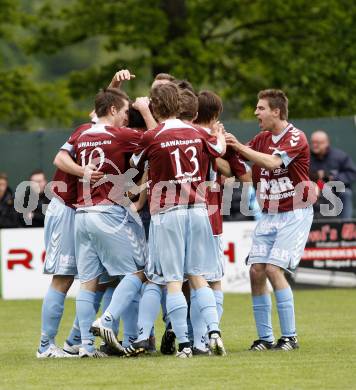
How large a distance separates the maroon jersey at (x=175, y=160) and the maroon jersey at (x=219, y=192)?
0.53 metres

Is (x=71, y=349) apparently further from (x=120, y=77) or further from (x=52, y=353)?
(x=120, y=77)

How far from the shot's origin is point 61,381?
8281 mm

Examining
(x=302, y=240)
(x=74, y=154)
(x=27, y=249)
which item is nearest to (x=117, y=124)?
(x=74, y=154)

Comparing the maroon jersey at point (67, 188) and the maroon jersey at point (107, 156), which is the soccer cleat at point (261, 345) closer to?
the maroon jersey at point (107, 156)

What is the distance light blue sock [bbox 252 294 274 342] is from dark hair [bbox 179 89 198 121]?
168 centimetres

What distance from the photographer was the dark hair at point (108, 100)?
31.8 ft

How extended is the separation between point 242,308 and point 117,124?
5.28 metres

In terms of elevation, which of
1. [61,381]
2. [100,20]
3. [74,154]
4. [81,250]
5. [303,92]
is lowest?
[61,381]

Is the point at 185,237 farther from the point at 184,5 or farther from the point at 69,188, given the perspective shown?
the point at 184,5

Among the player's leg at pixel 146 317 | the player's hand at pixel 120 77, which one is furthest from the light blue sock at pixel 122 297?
the player's hand at pixel 120 77

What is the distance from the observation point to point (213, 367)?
28.7 ft

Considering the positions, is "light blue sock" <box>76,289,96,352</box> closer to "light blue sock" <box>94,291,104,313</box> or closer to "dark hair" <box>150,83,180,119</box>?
"light blue sock" <box>94,291,104,313</box>

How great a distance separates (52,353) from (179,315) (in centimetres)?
129

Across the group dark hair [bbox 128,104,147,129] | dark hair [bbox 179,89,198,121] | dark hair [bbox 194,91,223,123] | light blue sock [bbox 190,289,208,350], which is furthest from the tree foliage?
light blue sock [bbox 190,289,208,350]
